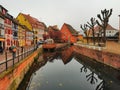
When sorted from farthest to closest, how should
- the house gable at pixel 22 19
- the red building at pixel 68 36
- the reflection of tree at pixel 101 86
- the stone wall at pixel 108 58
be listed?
the red building at pixel 68 36 < the house gable at pixel 22 19 < the stone wall at pixel 108 58 < the reflection of tree at pixel 101 86

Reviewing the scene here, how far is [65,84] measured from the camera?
14078 millimetres

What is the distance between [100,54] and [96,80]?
326 inches

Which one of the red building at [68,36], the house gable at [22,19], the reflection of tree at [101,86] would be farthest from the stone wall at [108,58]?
the red building at [68,36]

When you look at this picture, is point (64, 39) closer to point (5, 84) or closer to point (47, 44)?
point (47, 44)

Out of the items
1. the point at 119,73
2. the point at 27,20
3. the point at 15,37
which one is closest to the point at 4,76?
the point at 119,73

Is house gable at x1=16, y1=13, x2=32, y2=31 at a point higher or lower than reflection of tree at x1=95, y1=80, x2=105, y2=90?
higher

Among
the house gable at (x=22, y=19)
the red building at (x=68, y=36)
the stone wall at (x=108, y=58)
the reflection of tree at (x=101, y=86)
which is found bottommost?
the reflection of tree at (x=101, y=86)

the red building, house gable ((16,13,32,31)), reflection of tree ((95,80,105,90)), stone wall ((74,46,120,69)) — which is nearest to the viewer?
reflection of tree ((95,80,105,90))

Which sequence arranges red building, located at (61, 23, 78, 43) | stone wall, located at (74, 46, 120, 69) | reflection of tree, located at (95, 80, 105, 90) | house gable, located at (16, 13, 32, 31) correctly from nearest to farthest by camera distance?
reflection of tree, located at (95, 80, 105, 90), stone wall, located at (74, 46, 120, 69), house gable, located at (16, 13, 32, 31), red building, located at (61, 23, 78, 43)

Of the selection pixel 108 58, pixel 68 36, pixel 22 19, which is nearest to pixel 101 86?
pixel 108 58

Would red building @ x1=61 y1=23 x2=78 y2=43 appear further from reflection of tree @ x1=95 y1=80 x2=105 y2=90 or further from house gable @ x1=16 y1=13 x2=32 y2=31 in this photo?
reflection of tree @ x1=95 y1=80 x2=105 y2=90

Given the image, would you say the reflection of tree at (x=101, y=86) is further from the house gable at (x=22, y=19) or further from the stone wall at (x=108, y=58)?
the house gable at (x=22, y=19)

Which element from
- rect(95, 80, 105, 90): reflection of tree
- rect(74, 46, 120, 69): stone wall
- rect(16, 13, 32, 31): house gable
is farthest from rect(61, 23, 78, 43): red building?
rect(95, 80, 105, 90): reflection of tree

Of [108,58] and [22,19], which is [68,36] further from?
[108,58]
